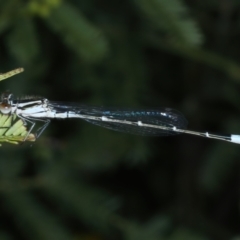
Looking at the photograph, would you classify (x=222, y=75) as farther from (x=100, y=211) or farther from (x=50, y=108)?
(x=50, y=108)

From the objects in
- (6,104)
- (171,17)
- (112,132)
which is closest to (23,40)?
(171,17)

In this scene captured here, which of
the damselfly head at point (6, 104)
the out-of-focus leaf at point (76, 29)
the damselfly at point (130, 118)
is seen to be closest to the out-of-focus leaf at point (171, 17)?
the out-of-focus leaf at point (76, 29)

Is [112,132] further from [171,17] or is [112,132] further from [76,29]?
[171,17]

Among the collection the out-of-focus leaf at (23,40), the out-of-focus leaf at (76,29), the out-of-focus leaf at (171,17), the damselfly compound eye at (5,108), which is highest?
the out-of-focus leaf at (171,17)

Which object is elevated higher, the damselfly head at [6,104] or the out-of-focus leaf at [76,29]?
the out-of-focus leaf at [76,29]

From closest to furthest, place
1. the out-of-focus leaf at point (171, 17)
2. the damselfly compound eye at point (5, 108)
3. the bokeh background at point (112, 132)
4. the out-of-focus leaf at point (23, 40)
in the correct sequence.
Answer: the damselfly compound eye at point (5, 108)
the out-of-focus leaf at point (171, 17)
the out-of-focus leaf at point (23, 40)
the bokeh background at point (112, 132)

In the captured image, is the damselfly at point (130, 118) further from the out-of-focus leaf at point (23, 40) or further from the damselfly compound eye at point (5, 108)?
the damselfly compound eye at point (5, 108)

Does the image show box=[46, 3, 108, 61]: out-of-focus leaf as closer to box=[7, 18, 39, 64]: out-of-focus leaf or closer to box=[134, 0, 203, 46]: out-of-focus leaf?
box=[7, 18, 39, 64]: out-of-focus leaf

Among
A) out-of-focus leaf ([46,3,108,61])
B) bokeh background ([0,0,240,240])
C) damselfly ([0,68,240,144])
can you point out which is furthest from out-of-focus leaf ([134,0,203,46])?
damselfly ([0,68,240,144])

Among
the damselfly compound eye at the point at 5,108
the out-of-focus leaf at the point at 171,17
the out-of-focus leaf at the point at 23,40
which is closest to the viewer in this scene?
the damselfly compound eye at the point at 5,108
